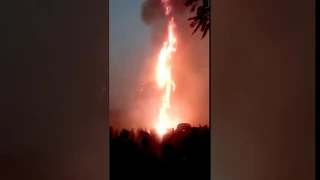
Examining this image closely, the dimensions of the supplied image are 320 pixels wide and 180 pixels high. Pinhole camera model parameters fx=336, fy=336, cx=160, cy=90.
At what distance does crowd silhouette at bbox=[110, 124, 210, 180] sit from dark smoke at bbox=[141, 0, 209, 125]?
0.10 m

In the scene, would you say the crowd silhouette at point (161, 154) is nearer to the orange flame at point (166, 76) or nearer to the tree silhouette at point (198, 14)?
the orange flame at point (166, 76)

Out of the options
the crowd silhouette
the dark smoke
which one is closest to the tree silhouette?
the dark smoke

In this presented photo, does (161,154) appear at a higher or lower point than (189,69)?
lower

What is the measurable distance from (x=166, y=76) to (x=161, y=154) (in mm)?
402

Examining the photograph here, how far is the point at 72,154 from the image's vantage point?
1664 millimetres

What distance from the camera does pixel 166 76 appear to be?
5.71ft

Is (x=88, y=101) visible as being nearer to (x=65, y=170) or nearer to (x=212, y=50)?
(x=65, y=170)

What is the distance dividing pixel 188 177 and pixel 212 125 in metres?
0.30

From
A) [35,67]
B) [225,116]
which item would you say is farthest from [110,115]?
[225,116]

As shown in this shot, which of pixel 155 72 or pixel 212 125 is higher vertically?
pixel 155 72

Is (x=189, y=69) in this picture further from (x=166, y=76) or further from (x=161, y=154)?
(x=161, y=154)

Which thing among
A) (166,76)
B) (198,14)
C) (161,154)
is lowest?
(161,154)

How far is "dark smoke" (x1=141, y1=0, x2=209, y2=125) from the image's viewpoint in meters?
1.74

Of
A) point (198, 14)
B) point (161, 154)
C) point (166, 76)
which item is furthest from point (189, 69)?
point (161, 154)
